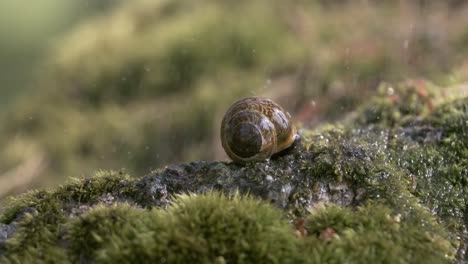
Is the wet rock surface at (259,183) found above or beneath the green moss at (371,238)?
above

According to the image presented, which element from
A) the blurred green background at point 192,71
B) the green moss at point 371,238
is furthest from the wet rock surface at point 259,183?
the blurred green background at point 192,71

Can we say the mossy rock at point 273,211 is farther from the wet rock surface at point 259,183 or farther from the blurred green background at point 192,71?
the blurred green background at point 192,71

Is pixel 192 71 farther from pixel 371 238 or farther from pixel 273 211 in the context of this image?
pixel 371 238

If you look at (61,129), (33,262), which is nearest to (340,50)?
(61,129)

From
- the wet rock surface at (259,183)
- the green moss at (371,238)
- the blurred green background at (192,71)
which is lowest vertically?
the green moss at (371,238)

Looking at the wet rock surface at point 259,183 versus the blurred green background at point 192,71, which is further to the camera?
the blurred green background at point 192,71

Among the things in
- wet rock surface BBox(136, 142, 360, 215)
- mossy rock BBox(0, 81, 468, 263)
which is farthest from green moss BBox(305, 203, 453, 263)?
wet rock surface BBox(136, 142, 360, 215)

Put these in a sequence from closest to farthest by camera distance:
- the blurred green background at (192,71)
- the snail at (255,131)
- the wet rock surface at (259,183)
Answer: the wet rock surface at (259,183)
the snail at (255,131)
the blurred green background at (192,71)

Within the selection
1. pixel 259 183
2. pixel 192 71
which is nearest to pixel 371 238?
pixel 259 183
